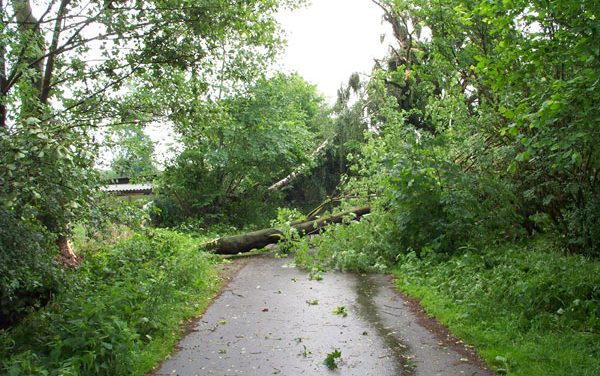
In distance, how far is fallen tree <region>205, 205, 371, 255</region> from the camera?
13781mm

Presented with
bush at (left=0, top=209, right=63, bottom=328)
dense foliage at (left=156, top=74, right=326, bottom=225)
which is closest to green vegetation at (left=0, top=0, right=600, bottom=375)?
bush at (left=0, top=209, right=63, bottom=328)

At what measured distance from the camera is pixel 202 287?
9.03 metres

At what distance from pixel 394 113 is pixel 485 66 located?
24.3 ft

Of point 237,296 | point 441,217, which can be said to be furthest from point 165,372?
point 441,217

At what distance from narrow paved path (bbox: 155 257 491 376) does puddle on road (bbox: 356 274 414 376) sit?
0.04 feet

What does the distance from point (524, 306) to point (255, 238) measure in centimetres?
905

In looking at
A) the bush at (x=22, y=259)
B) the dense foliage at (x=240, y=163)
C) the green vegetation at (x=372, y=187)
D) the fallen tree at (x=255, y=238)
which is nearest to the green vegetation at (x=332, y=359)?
the green vegetation at (x=372, y=187)

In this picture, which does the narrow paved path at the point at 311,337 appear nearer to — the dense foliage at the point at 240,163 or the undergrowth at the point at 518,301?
the undergrowth at the point at 518,301

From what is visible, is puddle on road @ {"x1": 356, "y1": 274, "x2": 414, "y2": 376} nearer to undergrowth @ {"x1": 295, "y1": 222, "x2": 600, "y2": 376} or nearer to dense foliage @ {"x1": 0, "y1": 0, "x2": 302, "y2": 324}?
undergrowth @ {"x1": 295, "y1": 222, "x2": 600, "y2": 376}

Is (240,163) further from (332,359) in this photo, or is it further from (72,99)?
(332,359)

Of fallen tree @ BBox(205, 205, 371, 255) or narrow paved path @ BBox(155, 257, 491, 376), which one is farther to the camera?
Answer: fallen tree @ BBox(205, 205, 371, 255)

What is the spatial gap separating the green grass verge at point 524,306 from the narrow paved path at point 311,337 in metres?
0.37

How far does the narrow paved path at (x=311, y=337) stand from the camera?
5180 millimetres

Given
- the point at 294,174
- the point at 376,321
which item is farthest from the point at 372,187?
the point at 294,174
